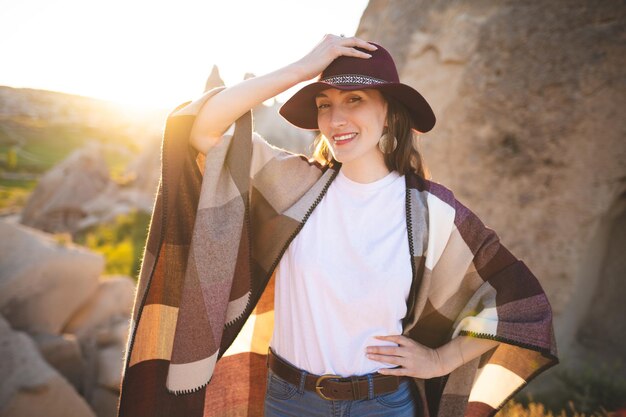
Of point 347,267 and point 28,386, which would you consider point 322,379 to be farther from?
point 28,386

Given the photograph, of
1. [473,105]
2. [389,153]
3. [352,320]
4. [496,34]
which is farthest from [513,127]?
[352,320]

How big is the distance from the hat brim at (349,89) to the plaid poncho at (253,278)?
0.24 m

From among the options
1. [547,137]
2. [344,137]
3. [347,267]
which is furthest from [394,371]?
[547,137]

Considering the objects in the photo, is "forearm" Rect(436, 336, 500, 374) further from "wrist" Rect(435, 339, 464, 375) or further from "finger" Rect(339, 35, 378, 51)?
"finger" Rect(339, 35, 378, 51)

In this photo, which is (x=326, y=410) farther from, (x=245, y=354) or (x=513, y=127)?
(x=513, y=127)

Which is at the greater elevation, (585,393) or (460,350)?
(460,350)

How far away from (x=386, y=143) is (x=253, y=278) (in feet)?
3.06

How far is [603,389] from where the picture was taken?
406 centimetres

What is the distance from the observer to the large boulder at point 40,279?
4938 mm

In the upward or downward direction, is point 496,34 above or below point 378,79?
above

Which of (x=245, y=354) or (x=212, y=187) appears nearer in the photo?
(x=212, y=187)

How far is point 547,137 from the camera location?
452cm

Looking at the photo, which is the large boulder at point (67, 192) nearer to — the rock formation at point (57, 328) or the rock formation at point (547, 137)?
the rock formation at point (57, 328)

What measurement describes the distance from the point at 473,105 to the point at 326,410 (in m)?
4.22
